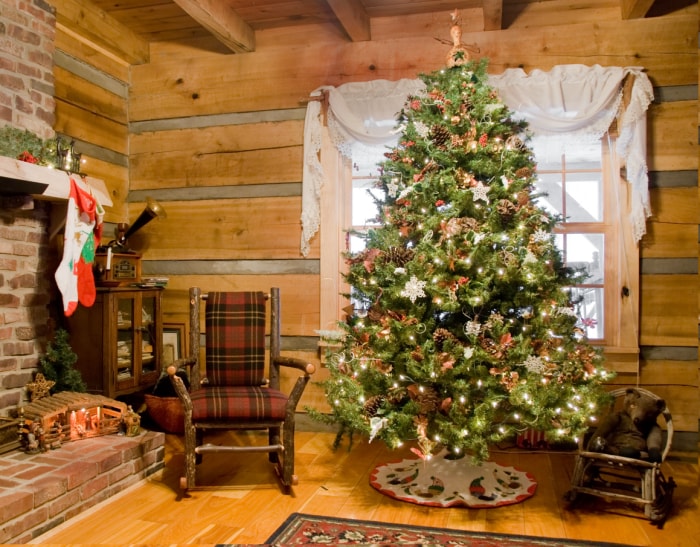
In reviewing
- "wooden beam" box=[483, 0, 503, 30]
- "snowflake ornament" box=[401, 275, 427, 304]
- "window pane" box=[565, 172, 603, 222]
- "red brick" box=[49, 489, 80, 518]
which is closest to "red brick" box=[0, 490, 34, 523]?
"red brick" box=[49, 489, 80, 518]

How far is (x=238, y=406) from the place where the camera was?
2861 millimetres

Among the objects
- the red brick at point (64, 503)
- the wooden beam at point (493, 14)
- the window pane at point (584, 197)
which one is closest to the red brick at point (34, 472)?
the red brick at point (64, 503)

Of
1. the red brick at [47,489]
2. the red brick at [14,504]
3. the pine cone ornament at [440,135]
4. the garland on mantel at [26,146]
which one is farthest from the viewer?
the garland on mantel at [26,146]

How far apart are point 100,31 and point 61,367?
221 centimetres

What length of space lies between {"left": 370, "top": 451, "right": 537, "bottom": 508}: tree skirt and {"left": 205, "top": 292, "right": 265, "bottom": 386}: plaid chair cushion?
865mm

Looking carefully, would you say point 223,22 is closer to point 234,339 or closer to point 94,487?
point 234,339

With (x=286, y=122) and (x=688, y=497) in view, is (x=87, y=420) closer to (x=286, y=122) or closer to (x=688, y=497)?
(x=286, y=122)

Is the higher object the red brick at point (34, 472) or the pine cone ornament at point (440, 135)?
the pine cone ornament at point (440, 135)

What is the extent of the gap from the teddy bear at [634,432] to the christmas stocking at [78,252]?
2.79 metres

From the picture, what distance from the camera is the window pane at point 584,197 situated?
12.5ft

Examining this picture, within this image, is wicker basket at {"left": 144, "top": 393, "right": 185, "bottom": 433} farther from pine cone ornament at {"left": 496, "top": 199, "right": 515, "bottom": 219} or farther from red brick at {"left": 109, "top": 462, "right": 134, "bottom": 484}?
pine cone ornament at {"left": 496, "top": 199, "right": 515, "bottom": 219}

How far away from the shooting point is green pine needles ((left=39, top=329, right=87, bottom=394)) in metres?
3.47

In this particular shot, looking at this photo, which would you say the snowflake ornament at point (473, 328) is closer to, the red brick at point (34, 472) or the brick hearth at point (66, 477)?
the brick hearth at point (66, 477)

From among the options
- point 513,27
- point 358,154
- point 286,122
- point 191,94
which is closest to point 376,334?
point 358,154
